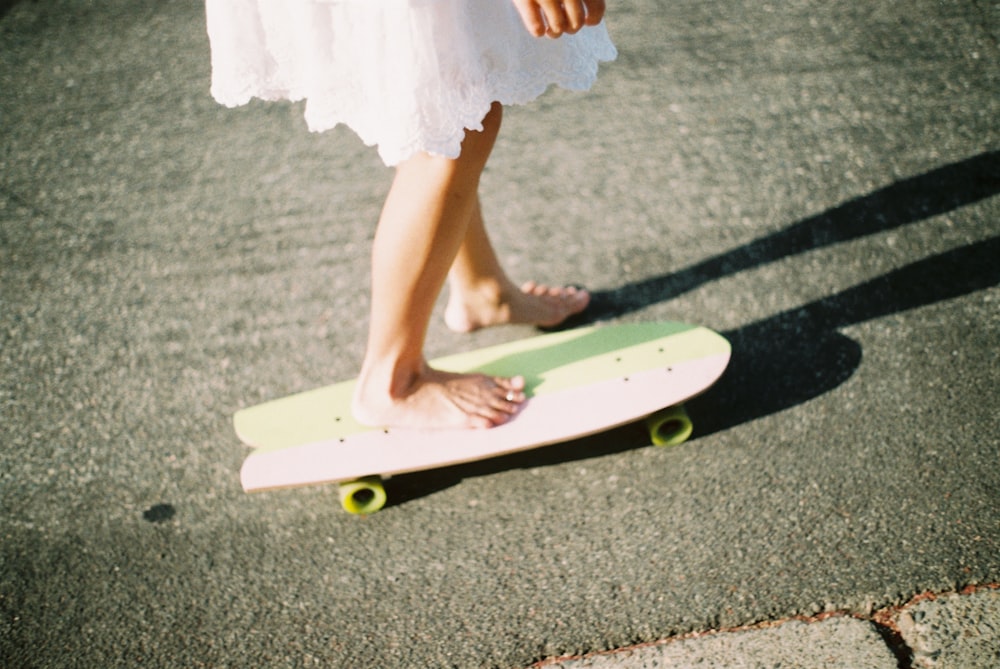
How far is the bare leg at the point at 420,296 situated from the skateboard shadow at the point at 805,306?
0.21m

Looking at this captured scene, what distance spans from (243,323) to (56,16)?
228 cm

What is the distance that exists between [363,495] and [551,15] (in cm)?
124

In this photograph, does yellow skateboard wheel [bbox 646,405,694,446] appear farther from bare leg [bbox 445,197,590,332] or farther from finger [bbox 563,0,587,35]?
finger [bbox 563,0,587,35]

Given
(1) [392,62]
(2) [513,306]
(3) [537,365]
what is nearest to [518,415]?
(3) [537,365]

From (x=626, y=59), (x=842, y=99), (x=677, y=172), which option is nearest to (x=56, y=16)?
(x=626, y=59)

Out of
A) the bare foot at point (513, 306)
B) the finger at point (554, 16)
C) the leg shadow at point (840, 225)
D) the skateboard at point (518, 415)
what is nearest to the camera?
the finger at point (554, 16)

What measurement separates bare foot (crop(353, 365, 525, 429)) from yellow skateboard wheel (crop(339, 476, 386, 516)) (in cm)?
15

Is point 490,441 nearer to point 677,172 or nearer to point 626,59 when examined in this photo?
point 677,172

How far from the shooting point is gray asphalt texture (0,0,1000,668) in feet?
6.21

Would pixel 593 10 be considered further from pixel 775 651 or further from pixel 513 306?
pixel 775 651

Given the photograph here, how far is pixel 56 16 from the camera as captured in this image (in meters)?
3.78

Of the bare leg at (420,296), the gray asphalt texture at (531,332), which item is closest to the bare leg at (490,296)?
the gray asphalt texture at (531,332)

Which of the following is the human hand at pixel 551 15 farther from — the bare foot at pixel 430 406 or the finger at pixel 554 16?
the bare foot at pixel 430 406

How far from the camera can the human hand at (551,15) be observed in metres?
1.48
